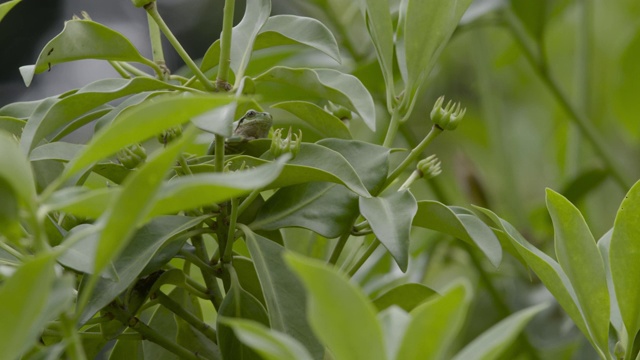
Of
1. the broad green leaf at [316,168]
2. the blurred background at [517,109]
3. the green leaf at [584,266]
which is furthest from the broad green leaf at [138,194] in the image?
the blurred background at [517,109]

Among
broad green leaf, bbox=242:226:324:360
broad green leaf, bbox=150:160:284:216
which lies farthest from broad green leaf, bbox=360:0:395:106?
broad green leaf, bbox=150:160:284:216

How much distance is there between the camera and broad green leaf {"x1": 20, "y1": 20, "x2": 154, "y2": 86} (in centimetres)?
39

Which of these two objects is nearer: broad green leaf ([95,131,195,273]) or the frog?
broad green leaf ([95,131,195,273])

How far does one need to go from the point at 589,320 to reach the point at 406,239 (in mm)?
115

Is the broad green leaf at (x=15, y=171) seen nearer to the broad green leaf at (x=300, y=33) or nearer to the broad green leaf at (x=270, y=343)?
the broad green leaf at (x=270, y=343)

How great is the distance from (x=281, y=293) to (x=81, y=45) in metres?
0.14

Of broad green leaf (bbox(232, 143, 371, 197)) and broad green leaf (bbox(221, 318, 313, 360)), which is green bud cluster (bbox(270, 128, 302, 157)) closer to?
broad green leaf (bbox(232, 143, 371, 197))

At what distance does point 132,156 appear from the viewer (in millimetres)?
392

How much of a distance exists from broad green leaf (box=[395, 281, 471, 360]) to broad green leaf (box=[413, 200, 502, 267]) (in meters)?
0.14

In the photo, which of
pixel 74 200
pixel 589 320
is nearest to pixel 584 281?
pixel 589 320

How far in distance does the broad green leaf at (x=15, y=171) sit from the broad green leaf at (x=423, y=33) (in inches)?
9.4

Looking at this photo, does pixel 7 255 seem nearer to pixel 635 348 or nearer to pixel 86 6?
pixel 635 348

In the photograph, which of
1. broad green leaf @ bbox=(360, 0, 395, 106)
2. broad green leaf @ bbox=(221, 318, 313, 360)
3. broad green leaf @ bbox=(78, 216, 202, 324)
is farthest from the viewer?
broad green leaf @ bbox=(360, 0, 395, 106)

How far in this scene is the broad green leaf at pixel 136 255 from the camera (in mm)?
345
